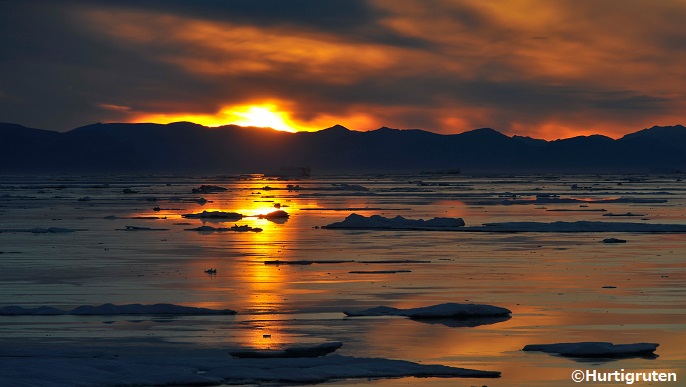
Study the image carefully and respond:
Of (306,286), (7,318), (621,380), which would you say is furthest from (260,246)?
(621,380)

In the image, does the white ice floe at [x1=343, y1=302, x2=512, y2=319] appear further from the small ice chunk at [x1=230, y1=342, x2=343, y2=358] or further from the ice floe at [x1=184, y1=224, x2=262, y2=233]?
the ice floe at [x1=184, y1=224, x2=262, y2=233]

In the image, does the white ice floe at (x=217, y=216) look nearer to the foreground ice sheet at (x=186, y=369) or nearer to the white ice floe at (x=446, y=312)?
the white ice floe at (x=446, y=312)

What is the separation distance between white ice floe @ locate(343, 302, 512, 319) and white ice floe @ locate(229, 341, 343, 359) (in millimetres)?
2933

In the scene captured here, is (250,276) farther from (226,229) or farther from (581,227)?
(581,227)

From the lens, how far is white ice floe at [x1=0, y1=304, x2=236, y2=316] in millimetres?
16750

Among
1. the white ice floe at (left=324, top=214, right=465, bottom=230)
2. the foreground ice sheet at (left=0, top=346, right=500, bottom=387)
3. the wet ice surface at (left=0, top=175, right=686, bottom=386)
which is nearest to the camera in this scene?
the foreground ice sheet at (left=0, top=346, right=500, bottom=387)

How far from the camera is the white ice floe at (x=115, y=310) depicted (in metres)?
16.8

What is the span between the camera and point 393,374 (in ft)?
40.4

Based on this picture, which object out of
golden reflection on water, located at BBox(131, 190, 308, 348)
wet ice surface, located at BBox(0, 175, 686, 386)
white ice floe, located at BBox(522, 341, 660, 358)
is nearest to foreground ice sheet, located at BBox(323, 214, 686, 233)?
wet ice surface, located at BBox(0, 175, 686, 386)

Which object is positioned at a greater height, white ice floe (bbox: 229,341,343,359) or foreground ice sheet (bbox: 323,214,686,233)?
foreground ice sheet (bbox: 323,214,686,233)

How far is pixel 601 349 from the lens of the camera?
524 inches

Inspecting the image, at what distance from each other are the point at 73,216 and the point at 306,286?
2939 centimetres

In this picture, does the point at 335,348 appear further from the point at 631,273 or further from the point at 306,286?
the point at 631,273

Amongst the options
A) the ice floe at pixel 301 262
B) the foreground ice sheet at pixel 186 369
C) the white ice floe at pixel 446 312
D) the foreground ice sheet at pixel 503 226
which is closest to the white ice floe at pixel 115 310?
the white ice floe at pixel 446 312
